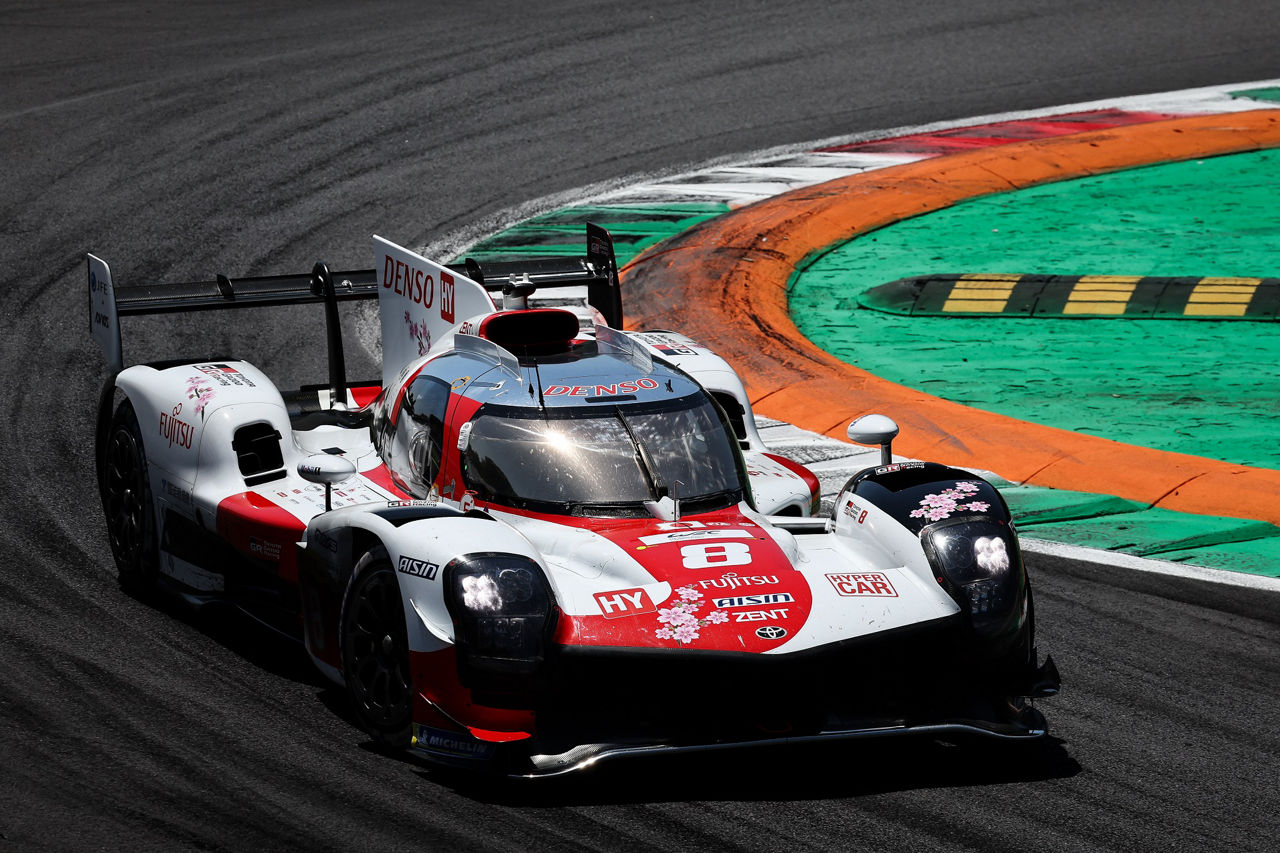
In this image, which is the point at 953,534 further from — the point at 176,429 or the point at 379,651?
the point at 176,429

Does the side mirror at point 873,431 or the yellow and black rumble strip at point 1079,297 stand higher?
the side mirror at point 873,431

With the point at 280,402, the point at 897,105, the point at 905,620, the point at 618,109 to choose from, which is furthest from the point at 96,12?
the point at 905,620

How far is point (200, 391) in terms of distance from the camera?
326 inches

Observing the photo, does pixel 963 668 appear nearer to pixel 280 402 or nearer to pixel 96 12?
pixel 280 402

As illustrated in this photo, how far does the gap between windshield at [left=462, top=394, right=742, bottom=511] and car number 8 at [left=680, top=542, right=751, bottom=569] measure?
0.52 m

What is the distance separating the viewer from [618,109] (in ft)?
58.5

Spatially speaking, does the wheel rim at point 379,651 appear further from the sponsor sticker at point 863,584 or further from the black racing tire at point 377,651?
the sponsor sticker at point 863,584

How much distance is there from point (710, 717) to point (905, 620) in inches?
33.4

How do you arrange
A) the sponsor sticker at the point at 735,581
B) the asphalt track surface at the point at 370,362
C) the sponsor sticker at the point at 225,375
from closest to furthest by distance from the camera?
the asphalt track surface at the point at 370,362
the sponsor sticker at the point at 735,581
the sponsor sticker at the point at 225,375

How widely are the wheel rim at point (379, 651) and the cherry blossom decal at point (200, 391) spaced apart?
6.88ft

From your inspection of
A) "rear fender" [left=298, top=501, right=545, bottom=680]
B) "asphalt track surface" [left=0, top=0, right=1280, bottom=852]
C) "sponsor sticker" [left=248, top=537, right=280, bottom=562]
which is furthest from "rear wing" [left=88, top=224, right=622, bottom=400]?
"rear fender" [left=298, top=501, right=545, bottom=680]

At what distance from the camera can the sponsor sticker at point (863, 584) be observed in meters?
6.34

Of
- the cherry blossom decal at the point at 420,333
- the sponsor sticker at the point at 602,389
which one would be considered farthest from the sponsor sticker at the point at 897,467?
the cherry blossom decal at the point at 420,333

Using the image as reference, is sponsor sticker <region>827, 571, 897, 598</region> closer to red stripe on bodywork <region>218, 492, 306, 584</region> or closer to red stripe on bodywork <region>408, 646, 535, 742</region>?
red stripe on bodywork <region>408, 646, 535, 742</region>
